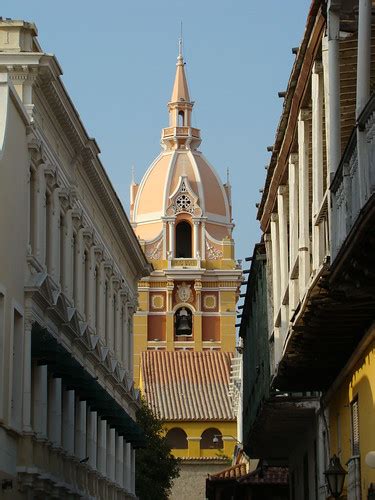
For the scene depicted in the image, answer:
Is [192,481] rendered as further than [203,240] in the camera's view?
No

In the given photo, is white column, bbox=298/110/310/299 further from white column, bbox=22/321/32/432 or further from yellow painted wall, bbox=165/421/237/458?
yellow painted wall, bbox=165/421/237/458

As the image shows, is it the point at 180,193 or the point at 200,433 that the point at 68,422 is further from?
the point at 180,193

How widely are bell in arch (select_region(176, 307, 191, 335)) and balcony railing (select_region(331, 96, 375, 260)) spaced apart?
3439 inches

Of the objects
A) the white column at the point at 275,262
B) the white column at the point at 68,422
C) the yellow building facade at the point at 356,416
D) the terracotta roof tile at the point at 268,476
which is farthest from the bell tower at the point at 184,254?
the yellow building facade at the point at 356,416

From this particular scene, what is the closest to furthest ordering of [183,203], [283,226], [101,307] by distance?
[283,226]
[101,307]
[183,203]

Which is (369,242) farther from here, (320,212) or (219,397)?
(219,397)

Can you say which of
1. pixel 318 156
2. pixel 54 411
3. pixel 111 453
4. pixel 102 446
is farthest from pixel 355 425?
pixel 111 453

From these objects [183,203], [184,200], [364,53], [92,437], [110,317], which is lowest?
[92,437]

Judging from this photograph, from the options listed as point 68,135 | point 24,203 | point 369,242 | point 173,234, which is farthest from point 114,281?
point 173,234

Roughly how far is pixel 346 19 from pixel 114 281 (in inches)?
1098

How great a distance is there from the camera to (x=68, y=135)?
32688 mm

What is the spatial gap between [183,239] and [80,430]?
71796 mm

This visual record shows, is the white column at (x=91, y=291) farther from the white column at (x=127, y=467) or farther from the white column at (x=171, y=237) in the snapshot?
the white column at (x=171, y=237)

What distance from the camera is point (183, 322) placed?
104m
